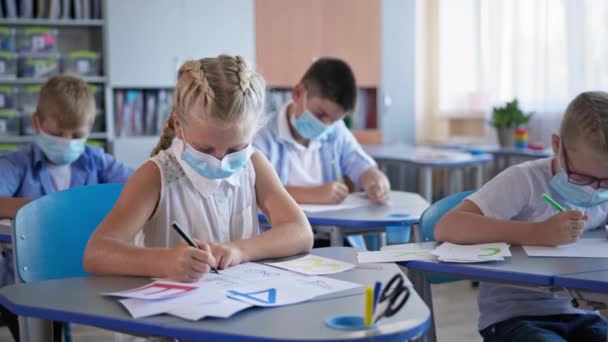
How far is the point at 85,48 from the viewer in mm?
5121

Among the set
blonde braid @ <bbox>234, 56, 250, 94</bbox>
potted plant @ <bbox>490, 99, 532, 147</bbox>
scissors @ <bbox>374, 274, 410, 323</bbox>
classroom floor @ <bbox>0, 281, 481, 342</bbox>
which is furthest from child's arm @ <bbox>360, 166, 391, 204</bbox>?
potted plant @ <bbox>490, 99, 532, 147</bbox>

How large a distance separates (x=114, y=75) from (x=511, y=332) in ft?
12.5

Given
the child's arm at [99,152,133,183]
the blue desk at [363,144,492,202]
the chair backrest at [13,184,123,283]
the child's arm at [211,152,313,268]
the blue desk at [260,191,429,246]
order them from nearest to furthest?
the child's arm at [211,152,313,268], the chair backrest at [13,184,123,283], the blue desk at [260,191,429,246], the child's arm at [99,152,133,183], the blue desk at [363,144,492,202]

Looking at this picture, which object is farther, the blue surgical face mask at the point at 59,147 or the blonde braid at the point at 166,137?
the blue surgical face mask at the point at 59,147

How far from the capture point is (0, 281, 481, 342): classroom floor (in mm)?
3117

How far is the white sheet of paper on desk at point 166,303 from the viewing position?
117 cm

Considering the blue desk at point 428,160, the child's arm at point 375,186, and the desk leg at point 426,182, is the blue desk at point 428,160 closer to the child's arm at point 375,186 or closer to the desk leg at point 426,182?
the desk leg at point 426,182

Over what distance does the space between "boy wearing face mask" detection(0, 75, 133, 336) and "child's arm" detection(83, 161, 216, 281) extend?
1.22 metres

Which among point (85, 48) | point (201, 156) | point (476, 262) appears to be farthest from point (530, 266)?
point (85, 48)

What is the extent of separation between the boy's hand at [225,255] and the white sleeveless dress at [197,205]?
26cm

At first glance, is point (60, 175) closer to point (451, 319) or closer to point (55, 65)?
point (451, 319)

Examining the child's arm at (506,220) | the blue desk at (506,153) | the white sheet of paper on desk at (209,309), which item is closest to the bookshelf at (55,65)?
the blue desk at (506,153)

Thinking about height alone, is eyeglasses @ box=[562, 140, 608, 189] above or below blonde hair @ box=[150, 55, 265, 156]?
below

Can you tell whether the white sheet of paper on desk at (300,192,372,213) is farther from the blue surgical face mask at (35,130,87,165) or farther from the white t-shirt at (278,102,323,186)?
the blue surgical face mask at (35,130,87,165)
